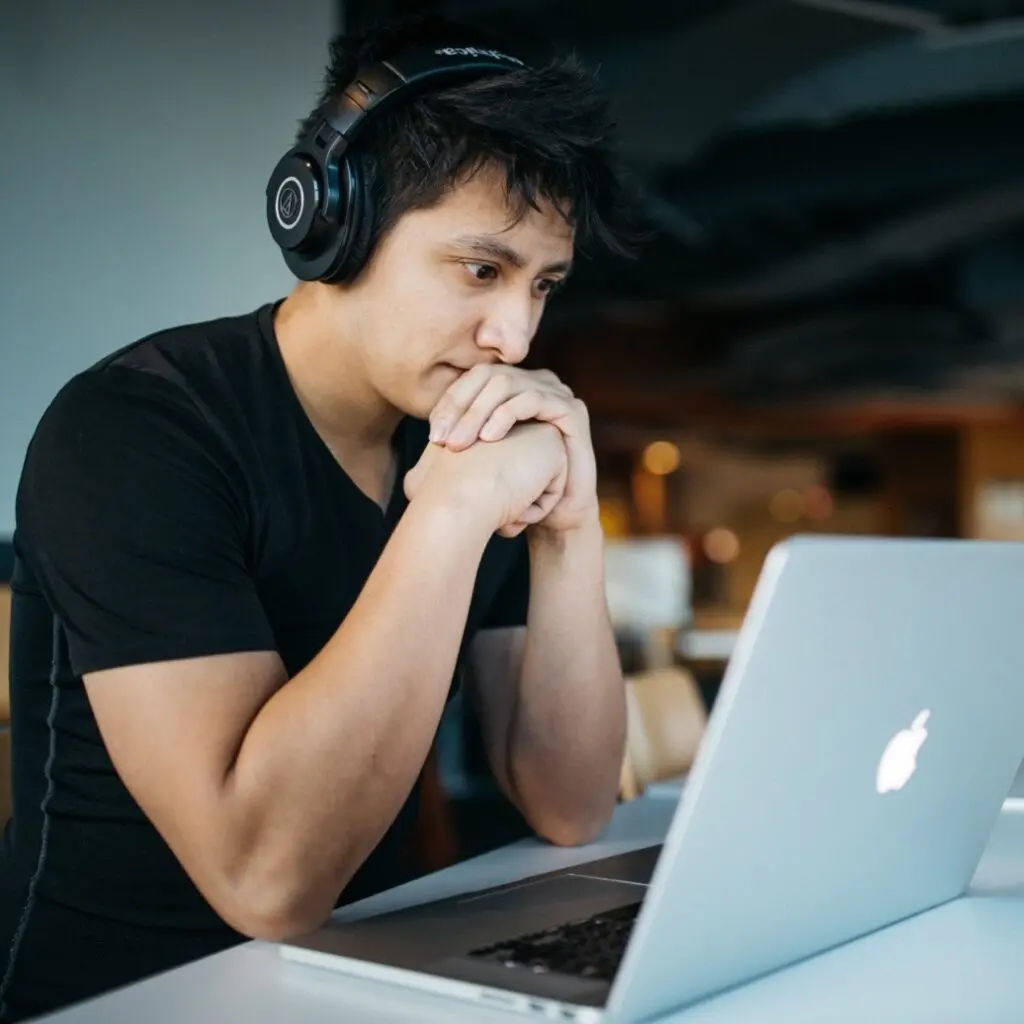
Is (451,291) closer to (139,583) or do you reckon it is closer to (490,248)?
(490,248)

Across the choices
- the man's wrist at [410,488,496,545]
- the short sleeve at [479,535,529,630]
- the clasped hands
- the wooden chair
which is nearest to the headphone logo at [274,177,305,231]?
the clasped hands

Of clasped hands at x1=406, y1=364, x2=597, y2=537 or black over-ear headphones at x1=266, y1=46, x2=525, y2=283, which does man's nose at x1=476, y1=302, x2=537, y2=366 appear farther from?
black over-ear headphones at x1=266, y1=46, x2=525, y2=283

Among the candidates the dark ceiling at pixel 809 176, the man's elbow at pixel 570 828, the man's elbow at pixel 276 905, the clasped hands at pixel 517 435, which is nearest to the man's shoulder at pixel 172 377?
the clasped hands at pixel 517 435

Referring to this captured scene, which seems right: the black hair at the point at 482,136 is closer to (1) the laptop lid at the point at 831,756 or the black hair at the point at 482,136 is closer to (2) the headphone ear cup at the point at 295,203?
(2) the headphone ear cup at the point at 295,203

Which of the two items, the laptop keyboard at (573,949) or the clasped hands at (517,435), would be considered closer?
the laptop keyboard at (573,949)

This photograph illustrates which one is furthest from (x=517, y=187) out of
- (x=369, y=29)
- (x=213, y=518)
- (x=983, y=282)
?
(x=983, y=282)

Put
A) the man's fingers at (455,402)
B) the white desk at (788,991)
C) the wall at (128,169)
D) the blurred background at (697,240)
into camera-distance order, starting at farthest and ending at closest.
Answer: the blurred background at (697,240) < the wall at (128,169) < the man's fingers at (455,402) < the white desk at (788,991)

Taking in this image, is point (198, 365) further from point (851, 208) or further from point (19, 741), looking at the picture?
point (851, 208)

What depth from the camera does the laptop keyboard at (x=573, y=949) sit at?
34.7 inches

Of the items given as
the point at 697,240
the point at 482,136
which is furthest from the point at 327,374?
the point at 697,240

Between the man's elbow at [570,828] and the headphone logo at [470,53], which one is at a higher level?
the headphone logo at [470,53]

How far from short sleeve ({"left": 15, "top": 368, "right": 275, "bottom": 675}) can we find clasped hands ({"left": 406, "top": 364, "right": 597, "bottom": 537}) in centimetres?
18

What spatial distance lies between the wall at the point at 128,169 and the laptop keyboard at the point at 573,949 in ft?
3.20

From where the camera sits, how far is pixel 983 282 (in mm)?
7426
